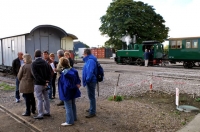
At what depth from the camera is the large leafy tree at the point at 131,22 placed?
38.7 m

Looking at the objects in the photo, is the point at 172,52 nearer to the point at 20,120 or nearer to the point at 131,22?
the point at 131,22

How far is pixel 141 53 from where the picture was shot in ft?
Answer: 77.3

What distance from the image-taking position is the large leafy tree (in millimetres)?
38656

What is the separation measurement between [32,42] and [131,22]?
26432mm

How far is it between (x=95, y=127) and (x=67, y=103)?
896 millimetres

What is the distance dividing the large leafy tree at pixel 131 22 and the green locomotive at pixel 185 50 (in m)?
17.1

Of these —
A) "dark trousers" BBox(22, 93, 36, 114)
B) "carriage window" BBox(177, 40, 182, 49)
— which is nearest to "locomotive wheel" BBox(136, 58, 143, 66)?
"carriage window" BBox(177, 40, 182, 49)

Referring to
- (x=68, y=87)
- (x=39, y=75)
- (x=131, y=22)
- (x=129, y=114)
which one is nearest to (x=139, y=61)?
(x=131, y=22)

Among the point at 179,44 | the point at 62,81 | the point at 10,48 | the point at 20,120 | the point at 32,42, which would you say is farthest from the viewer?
the point at 179,44

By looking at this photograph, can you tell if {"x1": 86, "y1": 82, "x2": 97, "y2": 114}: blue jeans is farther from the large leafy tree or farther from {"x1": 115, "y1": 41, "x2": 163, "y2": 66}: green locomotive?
the large leafy tree

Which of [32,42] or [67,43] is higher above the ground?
[67,43]

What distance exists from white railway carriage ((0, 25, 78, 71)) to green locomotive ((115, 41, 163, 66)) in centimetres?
1082

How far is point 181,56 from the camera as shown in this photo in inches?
830

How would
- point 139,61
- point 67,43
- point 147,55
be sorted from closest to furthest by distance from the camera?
point 147,55 < point 139,61 < point 67,43
